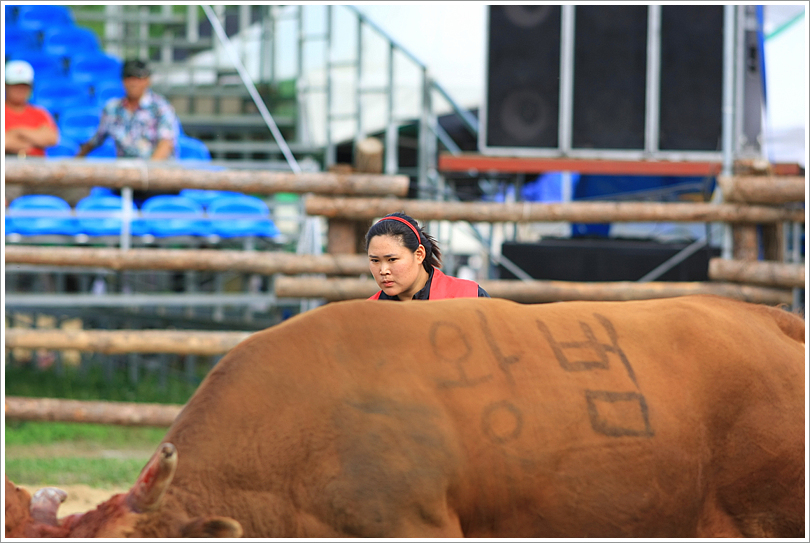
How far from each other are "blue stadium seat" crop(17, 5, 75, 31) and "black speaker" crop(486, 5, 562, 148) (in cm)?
590

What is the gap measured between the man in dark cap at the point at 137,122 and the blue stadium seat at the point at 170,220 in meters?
0.49

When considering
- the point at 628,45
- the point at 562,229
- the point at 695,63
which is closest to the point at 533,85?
the point at 628,45

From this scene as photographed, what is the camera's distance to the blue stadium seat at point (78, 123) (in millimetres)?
9094

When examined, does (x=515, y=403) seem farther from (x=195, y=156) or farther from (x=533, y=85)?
(x=195, y=156)

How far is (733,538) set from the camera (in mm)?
2643

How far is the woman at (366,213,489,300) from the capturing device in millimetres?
3135

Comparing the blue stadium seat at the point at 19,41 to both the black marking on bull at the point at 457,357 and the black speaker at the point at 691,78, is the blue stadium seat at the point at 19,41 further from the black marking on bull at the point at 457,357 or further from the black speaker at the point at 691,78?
the black marking on bull at the point at 457,357

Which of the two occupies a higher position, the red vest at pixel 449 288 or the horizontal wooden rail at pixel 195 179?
the horizontal wooden rail at pixel 195 179

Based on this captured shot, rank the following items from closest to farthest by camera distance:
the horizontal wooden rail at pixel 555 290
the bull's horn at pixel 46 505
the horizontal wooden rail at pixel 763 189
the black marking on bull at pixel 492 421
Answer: the bull's horn at pixel 46 505 → the black marking on bull at pixel 492 421 → the horizontal wooden rail at pixel 763 189 → the horizontal wooden rail at pixel 555 290

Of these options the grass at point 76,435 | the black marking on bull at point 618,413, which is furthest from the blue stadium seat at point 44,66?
the black marking on bull at point 618,413

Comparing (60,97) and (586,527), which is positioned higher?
(60,97)

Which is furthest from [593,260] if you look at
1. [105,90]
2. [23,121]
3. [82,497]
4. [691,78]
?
[105,90]

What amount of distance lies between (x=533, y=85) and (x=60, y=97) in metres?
5.70

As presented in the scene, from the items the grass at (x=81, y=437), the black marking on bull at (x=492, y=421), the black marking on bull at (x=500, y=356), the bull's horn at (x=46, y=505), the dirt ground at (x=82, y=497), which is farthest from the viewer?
the grass at (x=81, y=437)
